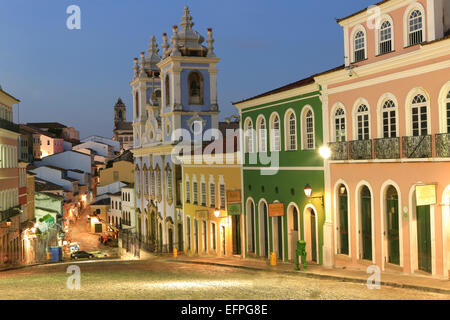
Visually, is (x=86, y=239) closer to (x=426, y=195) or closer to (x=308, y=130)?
(x=308, y=130)

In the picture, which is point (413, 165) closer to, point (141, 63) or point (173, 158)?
point (173, 158)

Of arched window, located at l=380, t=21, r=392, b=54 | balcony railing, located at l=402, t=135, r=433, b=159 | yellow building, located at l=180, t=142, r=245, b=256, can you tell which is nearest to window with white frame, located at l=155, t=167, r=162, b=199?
yellow building, located at l=180, t=142, r=245, b=256

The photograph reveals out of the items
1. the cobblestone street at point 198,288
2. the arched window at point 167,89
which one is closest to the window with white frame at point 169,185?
the arched window at point 167,89

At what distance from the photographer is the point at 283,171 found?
2686cm

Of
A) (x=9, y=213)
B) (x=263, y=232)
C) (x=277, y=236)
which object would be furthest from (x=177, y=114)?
(x=277, y=236)

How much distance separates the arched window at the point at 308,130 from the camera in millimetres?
24656

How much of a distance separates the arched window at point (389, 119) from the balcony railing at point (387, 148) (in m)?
0.31

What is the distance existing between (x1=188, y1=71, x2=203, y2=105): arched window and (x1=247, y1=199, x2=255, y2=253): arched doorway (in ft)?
62.1

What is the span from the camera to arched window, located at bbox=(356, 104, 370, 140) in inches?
844

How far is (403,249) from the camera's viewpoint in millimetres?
19609

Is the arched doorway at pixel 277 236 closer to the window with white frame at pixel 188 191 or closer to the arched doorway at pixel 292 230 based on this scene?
the arched doorway at pixel 292 230

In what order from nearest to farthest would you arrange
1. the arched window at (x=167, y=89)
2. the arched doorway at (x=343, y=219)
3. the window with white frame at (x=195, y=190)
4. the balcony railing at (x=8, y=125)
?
the arched doorway at (x=343, y=219) < the window with white frame at (x=195, y=190) < the balcony railing at (x=8, y=125) < the arched window at (x=167, y=89)

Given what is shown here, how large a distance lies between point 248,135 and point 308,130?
236 inches
